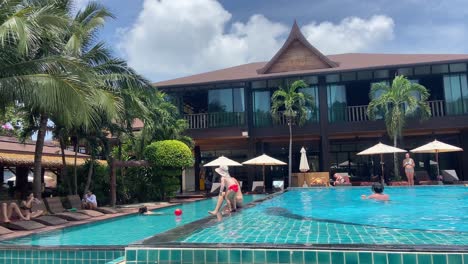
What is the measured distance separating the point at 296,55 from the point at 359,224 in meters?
16.7

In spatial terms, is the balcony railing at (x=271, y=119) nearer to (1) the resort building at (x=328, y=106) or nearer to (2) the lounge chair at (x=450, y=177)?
(1) the resort building at (x=328, y=106)

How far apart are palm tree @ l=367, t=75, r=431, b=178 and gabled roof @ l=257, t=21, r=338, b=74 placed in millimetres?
3833

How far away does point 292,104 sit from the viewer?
20.4 m

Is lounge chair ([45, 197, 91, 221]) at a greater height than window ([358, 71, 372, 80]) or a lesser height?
lesser

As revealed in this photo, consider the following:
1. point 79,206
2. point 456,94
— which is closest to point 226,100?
point 79,206

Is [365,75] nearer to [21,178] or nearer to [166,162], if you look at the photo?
[166,162]

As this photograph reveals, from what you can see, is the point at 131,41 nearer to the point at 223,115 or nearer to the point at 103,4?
the point at 103,4

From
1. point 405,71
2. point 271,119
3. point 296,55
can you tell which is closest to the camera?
point 405,71

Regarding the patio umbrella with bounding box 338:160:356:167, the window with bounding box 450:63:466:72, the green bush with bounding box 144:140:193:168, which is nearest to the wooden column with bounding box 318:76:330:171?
the patio umbrella with bounding box 338:160:356:167

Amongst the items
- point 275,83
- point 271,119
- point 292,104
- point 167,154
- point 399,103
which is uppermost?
point 275,83

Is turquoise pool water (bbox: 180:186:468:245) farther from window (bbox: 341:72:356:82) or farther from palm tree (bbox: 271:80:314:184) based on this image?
window (bbox: 341:72:356:82)

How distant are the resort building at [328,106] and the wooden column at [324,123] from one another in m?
0.05

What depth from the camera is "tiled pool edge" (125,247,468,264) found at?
3.68 metres

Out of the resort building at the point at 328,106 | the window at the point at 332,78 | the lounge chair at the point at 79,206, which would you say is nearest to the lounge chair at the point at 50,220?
the lounge chair at the point at 79,206
